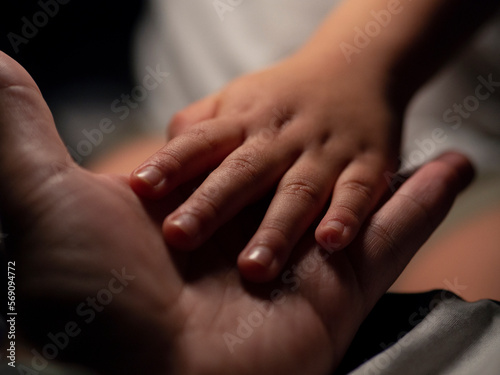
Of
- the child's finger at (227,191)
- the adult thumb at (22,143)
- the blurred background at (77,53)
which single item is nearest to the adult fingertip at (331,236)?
the child's finger at (227,191)

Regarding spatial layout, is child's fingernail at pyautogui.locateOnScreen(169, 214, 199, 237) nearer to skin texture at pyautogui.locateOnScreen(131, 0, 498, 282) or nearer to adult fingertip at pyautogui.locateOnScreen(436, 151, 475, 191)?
skin texture at pyautogui.locateOnScreen(131, 0, 498, 282)

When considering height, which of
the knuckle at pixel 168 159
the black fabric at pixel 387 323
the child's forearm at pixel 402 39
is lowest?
the black fabric at pixel 387 323

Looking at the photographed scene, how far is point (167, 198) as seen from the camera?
567 millimetres

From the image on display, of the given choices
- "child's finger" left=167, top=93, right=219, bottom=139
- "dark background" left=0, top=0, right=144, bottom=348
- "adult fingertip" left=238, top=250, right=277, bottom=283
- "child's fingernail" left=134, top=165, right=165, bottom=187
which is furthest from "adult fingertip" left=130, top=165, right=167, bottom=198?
"dark background" left=0, top=0, right=144, bottom=348

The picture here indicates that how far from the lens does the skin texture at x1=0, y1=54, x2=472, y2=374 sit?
0.46 m

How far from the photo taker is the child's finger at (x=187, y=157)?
1.77ft

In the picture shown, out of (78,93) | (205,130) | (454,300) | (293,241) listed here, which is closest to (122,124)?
(78,93)

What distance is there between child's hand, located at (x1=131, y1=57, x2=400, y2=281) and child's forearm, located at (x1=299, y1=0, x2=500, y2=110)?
0.04m

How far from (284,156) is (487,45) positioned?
49cm

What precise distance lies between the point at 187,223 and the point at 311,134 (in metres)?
0.28

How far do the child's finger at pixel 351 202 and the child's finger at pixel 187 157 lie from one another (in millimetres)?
166

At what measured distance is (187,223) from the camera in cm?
52

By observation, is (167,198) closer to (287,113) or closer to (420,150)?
(287,113)

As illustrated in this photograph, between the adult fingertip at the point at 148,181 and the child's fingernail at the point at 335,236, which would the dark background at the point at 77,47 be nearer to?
the adult fingertip at the point at 148,181
